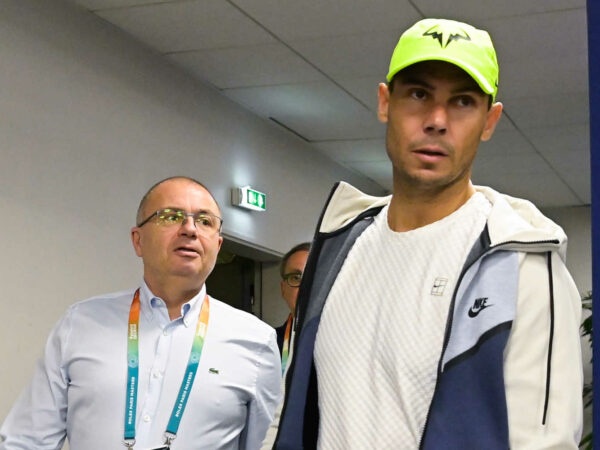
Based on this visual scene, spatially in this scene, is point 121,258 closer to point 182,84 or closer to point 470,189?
point 182,84

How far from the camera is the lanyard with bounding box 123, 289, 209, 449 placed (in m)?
2.70

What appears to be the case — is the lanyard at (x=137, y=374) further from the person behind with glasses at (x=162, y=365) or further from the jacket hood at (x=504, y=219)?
the jacket hood at (x=504, y=219)

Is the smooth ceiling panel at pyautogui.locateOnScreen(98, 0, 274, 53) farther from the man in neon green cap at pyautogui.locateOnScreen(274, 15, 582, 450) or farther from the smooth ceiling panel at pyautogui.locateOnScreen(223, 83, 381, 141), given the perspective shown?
the man in neon green cap at pyautogui.locateOnScreen(274, 15, 582, 450)

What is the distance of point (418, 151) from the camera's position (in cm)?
143

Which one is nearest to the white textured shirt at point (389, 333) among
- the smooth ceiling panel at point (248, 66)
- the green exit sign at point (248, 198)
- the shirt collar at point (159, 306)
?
the shirt collar at point (159, 306)

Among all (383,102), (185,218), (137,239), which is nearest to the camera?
(383,102)

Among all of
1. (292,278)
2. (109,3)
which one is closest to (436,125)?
(292,278)

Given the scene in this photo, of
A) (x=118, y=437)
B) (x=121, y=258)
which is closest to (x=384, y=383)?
(x=118, y=437)

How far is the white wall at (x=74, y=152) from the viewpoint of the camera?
14.6 ft

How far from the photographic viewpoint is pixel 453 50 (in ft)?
4.61

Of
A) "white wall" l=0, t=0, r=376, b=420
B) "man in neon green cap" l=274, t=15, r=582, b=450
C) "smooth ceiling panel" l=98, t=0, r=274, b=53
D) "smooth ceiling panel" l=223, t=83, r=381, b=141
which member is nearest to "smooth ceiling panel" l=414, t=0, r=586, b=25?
"smooth ceiling panel" l=98, t=0, r=274, b=53

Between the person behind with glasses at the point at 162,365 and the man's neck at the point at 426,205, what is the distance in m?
1.39

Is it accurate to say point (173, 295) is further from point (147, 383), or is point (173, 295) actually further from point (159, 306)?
point (147, 383)

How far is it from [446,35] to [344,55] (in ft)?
14.1
